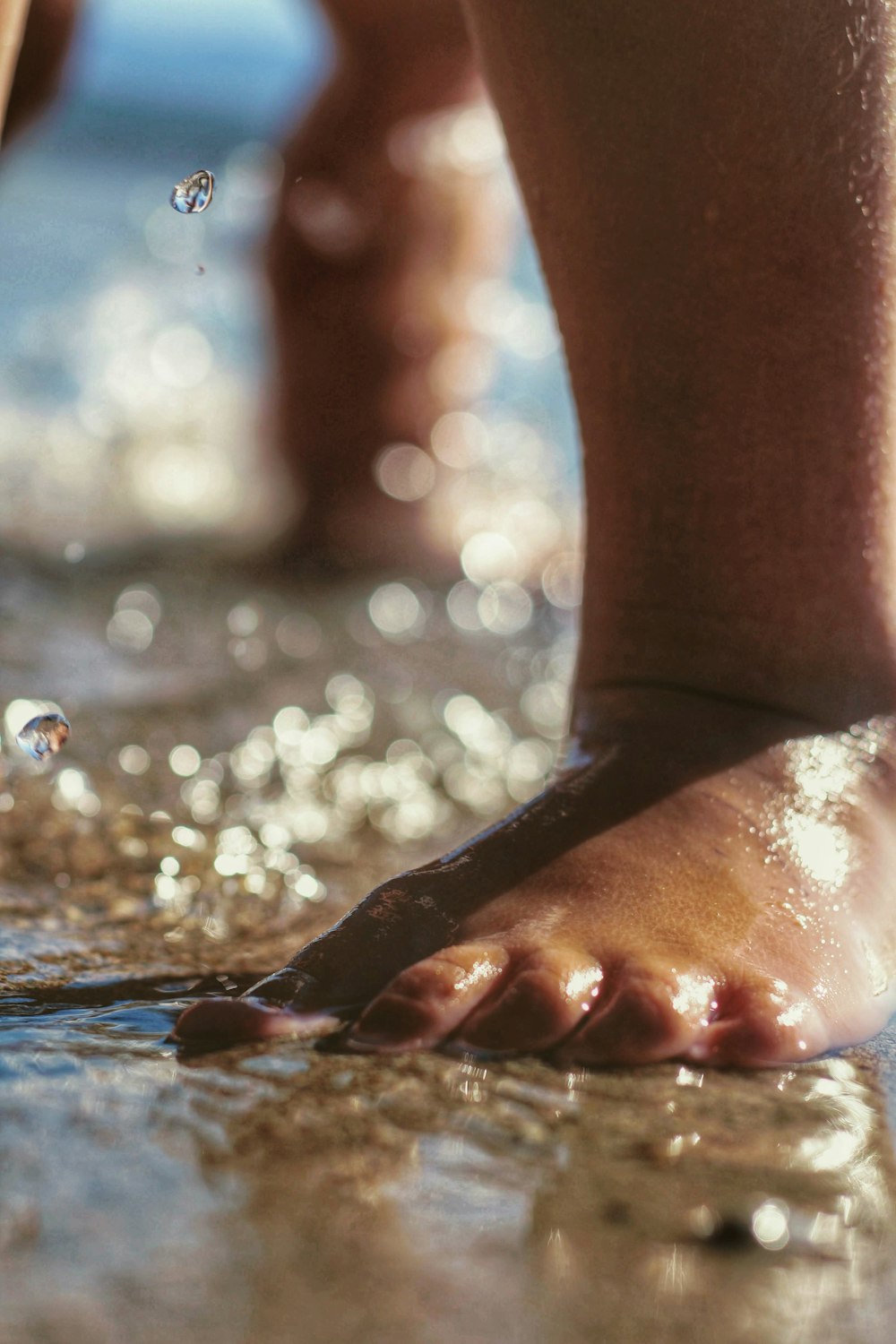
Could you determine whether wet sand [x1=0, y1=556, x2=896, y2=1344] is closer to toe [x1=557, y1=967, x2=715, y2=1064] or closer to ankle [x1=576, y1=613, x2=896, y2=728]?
toe [x1=557, y1=967, x2=715, y2=1064]

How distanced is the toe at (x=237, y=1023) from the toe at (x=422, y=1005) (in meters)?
0.03

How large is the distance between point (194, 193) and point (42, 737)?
1.53 ft

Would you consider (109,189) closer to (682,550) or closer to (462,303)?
(462,303)

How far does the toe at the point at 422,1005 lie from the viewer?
77 cm

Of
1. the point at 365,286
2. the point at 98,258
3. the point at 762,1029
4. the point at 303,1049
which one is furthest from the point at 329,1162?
the point at 98,258

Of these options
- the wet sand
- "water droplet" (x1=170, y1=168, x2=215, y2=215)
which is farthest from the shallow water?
"water droplet" (x1=170, y1=168, x2=215, y2=215)

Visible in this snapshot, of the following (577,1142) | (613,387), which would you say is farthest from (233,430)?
(577,1142)

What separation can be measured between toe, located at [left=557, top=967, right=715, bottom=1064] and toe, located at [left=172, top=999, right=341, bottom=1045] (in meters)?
0.14

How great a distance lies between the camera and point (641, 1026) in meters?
0.78

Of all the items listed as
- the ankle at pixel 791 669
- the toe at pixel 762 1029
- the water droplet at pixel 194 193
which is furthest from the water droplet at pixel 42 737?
the toe at pixel 762 1029

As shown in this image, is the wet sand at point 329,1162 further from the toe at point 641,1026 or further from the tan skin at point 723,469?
the tan skin at point 723,469

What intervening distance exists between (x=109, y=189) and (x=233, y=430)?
14.0 ft

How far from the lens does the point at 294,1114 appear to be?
68 cm

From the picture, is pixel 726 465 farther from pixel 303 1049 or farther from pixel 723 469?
pixel 303 1049
